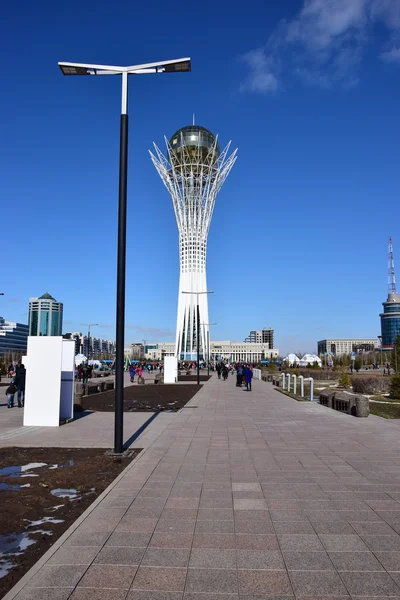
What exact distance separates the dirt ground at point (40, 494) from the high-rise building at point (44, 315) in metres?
123

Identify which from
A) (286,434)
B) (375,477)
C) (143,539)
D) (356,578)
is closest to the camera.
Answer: (356,578)

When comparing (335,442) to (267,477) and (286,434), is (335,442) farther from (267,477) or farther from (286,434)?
(267,477)

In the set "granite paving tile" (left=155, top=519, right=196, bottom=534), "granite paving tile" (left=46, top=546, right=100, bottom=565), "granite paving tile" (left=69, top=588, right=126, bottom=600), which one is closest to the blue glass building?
"granite paving tile" (left=155, top=519, right=196, bottom=534)

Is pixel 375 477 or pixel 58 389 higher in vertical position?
pixel 58 389

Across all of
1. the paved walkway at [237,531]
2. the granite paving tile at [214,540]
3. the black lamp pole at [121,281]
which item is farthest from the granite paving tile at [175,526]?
the black lamp pole at [121,281]

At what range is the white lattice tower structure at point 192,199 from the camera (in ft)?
247

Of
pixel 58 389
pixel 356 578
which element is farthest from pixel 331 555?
pixel 58 389

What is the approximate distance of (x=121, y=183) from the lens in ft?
29.6

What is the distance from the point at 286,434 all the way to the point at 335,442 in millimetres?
1397

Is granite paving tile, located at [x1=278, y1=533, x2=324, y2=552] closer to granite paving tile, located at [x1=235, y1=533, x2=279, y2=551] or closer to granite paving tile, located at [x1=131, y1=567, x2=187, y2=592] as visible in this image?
granite paving tile, located at [x1=235, y1=533, x2=279, y2=551]

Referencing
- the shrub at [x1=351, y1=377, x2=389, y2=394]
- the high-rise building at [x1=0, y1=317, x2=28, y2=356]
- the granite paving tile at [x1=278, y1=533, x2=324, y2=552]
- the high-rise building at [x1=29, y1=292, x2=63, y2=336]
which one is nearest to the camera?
the granite paving tile at [x1=278, y1=533, x2=324, y2=552]

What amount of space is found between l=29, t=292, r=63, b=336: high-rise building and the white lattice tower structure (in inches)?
2176

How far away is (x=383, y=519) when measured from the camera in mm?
5141

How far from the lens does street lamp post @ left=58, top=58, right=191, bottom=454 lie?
856 cm
